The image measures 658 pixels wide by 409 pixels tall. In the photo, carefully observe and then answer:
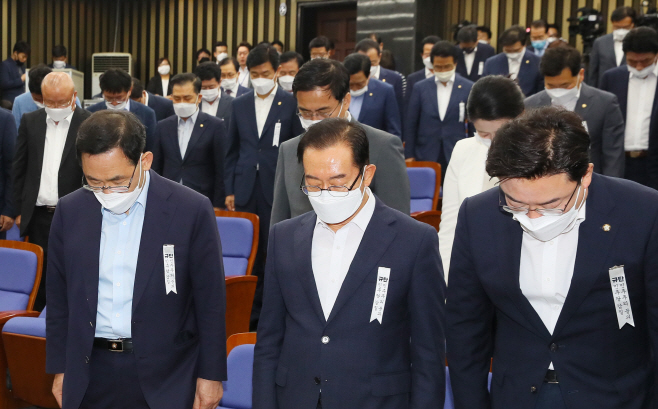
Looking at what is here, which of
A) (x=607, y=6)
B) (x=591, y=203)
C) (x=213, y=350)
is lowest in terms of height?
(x=213, y=350)

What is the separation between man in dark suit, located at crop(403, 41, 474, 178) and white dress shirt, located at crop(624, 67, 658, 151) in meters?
1.28

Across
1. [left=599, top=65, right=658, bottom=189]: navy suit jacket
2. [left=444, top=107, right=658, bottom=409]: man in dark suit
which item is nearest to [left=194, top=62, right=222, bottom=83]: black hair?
[left=599, top=65, right=658, bottom=189]: navy suit jacket

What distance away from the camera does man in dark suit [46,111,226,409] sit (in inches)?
89.6

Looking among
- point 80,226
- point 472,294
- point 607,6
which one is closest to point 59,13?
point 607,6

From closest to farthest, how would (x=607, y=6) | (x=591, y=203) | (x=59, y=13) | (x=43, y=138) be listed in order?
(x=591, y=203), (x=43, y=138), (x=607, y=6), (x=59, y=13)

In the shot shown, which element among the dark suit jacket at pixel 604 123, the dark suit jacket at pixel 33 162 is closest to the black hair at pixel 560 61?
the dark suit jacket at pixel 604 123

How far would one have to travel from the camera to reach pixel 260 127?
5109mm

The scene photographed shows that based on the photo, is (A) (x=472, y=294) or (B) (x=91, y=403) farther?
(B) (x=91, y=403)

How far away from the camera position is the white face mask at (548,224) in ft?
5.75

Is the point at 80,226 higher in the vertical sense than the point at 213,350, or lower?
higher

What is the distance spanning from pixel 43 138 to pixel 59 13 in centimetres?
997

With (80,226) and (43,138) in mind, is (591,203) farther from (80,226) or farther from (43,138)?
(43,138)

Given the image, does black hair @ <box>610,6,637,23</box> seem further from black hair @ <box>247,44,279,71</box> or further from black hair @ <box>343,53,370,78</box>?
black hair @ <box>247,44,279,71</box>

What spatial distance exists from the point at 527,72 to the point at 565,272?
5.81 metres
